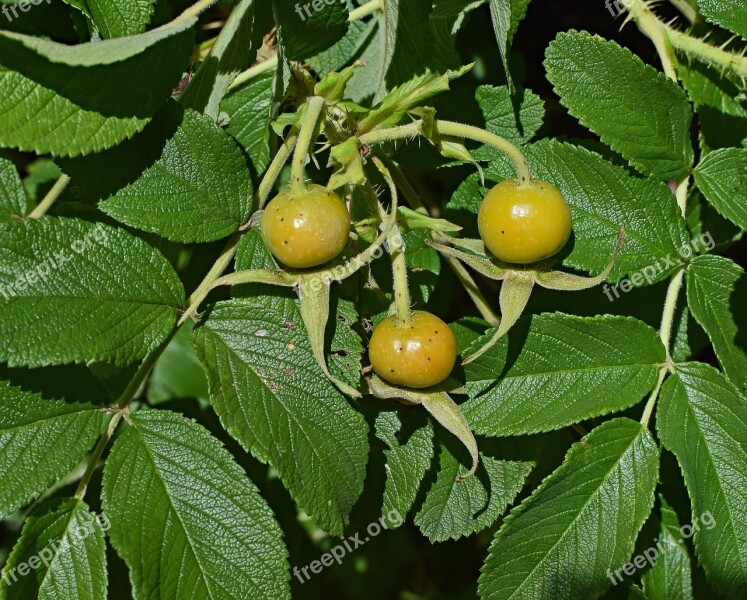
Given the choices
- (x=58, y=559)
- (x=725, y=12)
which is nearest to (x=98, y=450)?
(x=58, y=559)

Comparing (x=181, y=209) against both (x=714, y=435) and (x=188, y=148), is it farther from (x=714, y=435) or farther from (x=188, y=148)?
(x=714, y=435)

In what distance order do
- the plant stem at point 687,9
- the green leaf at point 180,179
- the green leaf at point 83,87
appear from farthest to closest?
the plant stem at point 687,9 < the green leaf at point 180,179 < the green leaf at point 83,87

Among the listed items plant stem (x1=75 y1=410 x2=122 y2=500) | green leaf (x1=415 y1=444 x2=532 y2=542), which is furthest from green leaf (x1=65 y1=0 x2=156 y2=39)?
green leaf (x1=415 y1=444 x2=532 y2=542)

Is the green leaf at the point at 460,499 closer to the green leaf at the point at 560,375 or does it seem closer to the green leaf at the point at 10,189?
the green leaf at the point at 560,375

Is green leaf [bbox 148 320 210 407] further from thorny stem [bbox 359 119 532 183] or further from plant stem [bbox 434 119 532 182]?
plant stem [bbox 434 119 532 182]

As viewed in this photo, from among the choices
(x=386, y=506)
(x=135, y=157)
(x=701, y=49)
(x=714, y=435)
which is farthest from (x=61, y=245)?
(x=701, y=49)

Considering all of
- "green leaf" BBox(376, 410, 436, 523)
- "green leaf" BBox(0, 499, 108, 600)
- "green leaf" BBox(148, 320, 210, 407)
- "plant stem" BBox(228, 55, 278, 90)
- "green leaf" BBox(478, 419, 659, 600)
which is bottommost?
"green leaf" BBox(148, 320, 210, 407)

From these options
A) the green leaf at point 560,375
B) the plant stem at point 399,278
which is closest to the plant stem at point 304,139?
the plant stem at point 399,278
